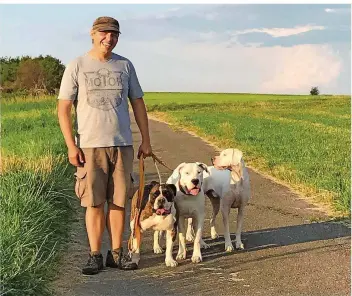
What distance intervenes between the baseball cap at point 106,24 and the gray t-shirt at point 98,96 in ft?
0.97

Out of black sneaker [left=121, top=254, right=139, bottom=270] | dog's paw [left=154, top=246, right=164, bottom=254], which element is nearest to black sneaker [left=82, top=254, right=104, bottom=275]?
black sneaker [left=121, top=254, right=139, bottom=270]

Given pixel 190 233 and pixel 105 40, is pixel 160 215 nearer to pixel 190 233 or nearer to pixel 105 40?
pixel 190 233

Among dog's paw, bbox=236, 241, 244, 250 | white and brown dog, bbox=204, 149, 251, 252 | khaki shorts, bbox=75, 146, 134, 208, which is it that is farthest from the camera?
white and brown dog, bbox=204, 149, 251, 252

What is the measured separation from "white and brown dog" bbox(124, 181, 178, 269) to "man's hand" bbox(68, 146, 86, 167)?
0.87 metres

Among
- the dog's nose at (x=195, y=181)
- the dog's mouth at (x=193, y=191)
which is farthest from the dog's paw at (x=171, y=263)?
the dog's nose at (x=195, y=181)

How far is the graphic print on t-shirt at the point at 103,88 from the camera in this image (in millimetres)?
6520

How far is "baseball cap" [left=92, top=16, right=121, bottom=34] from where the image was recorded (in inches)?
257

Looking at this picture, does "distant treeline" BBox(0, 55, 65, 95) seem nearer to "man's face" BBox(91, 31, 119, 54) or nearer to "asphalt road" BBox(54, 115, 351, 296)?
"asphalt road" BBox(54, 115, 351, 296)

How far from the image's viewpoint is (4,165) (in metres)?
9.73

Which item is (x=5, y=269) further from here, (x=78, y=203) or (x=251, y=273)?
(x=78, y=203)

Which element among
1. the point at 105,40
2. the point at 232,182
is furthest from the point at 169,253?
the point at 105,40

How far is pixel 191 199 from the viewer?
7188mm

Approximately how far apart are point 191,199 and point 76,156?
138 cm

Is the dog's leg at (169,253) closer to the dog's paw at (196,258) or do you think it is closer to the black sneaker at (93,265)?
the dog's paw at (196,258)
